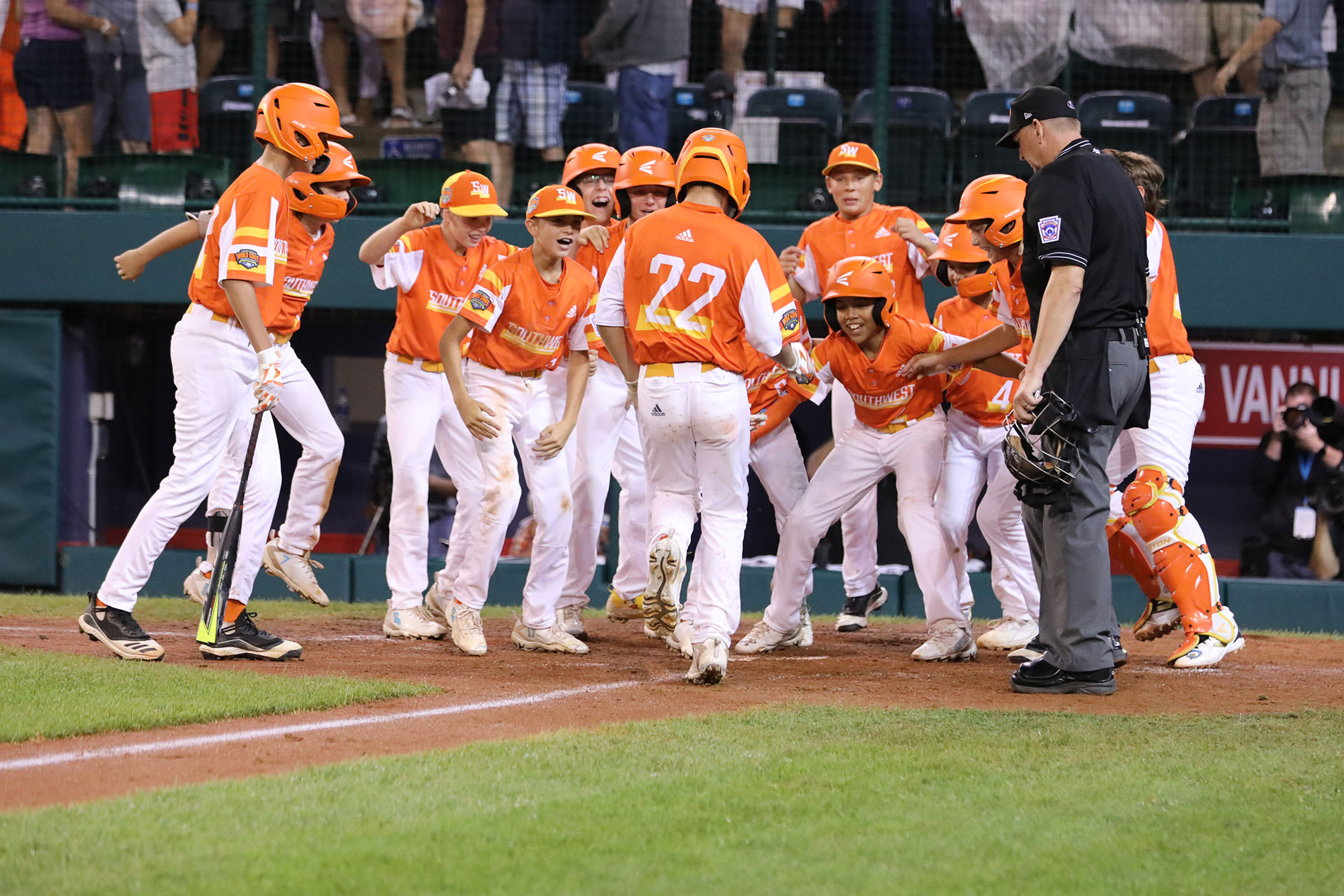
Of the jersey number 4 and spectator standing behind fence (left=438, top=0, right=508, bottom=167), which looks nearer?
the jersey number 4

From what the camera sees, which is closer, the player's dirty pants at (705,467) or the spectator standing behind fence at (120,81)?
the player's dirty pants at (705,467)

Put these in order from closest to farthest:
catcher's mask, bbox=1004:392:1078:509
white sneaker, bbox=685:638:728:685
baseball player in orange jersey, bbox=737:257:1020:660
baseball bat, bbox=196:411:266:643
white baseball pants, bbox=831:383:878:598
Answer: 1. catcher's mask, bbox=1004:392:1078:509
2. white sneaker, bbox=685:638:728:685
3. baseball bat, bbox=196:411:266:643
4. baseball player in orange jersey, bbox=737:257:1020:660
5. white baseball pants, bbox=831:383:878:598

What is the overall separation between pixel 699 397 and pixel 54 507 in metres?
6.65

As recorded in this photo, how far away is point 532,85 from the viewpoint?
32.7 feet

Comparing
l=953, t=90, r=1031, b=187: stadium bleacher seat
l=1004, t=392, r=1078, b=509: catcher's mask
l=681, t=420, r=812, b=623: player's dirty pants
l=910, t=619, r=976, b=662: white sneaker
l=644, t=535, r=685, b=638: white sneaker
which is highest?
l=953, t=90, r=1031, b=187: stadium bleacher seat

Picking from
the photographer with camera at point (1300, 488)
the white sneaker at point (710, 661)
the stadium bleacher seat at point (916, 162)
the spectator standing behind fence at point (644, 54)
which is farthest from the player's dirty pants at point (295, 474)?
the photographer with camera at point (1300, 488)

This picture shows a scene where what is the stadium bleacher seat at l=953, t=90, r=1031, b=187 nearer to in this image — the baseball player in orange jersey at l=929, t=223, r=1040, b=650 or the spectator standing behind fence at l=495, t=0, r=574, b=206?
the spectator standing behind fence at l=495, t=0, r=574, b=206

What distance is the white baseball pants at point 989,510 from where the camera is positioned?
6.38 meters

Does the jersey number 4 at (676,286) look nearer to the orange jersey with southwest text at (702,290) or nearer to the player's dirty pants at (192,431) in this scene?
the orange jersey with southwest text at (702,290)

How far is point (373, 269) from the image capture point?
6.77 metres

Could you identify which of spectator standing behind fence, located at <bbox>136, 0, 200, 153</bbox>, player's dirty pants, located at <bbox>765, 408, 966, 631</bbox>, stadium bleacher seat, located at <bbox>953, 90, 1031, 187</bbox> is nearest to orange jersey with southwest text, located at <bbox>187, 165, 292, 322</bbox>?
player's dirty pants, located at <bbox>765, 408, 966, 631</bbox>

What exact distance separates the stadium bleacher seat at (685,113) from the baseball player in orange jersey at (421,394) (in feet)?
11.8

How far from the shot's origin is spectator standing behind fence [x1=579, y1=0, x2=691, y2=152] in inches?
384

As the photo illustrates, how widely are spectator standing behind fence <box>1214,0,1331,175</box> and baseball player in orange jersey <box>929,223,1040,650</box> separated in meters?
4.31
